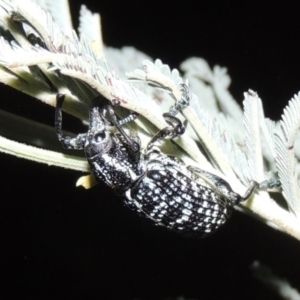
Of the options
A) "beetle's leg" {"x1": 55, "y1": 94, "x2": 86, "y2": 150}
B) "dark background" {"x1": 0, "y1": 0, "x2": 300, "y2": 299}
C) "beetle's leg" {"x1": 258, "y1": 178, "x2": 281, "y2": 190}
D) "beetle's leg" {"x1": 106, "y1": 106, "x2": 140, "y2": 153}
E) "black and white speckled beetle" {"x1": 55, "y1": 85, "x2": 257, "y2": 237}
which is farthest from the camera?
"dark background" {"x1": 0, "y1": 0, "x2": 300, "y2": 299}

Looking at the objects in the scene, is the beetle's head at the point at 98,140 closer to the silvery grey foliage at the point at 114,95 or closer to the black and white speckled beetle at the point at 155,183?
the black and white speckled beetle at the point at 155,183

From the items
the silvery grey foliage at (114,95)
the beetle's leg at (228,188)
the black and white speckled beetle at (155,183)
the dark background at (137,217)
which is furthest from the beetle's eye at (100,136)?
the dark background at (137,217)

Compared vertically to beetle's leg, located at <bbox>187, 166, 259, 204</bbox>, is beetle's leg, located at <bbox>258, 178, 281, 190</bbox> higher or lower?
higher

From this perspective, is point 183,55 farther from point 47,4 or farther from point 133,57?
point 47,4

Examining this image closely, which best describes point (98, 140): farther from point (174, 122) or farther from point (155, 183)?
point (174, 122)

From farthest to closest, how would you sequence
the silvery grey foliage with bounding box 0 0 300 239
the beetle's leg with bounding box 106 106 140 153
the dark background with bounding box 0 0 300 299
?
the dark background with bounding box 0 0 300 299
the beetle's leg with bounding box 106 106 140 153
the silvery grey foliage with bounding box 0 0 300 239

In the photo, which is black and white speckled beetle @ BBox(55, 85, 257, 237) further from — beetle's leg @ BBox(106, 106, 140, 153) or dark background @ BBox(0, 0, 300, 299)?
dark background @ BBox(0, 0, 300, 299)

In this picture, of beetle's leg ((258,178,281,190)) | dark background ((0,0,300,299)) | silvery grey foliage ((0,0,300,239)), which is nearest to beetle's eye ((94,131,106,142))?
silvery grey foliage ((0,0,300,239))
